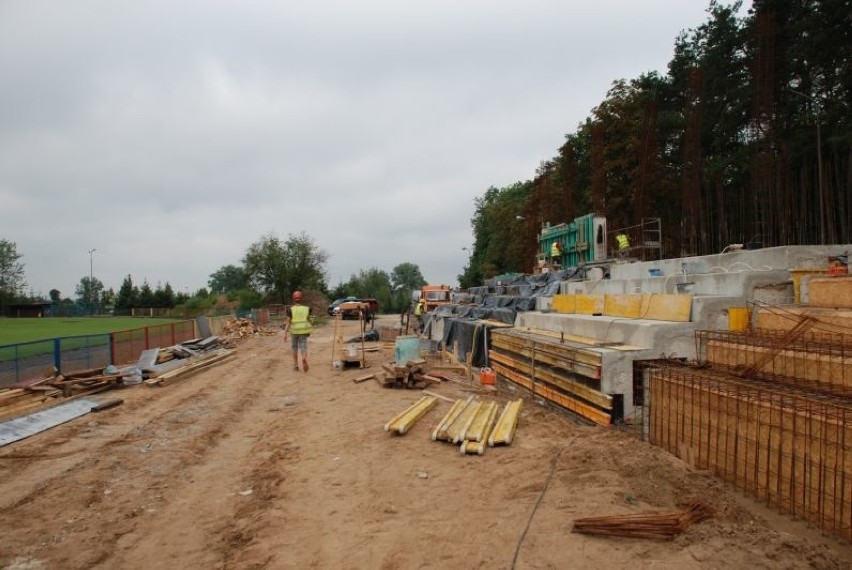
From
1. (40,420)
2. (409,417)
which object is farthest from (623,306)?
(40,420)

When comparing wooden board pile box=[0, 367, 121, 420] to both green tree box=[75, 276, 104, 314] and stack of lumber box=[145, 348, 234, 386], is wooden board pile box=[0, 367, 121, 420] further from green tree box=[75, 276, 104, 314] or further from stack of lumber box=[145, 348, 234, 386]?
green tree box=[75, 276, 104, 314]

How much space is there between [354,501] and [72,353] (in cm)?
1141

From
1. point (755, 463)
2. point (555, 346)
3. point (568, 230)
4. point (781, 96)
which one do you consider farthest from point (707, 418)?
point (781, 96)

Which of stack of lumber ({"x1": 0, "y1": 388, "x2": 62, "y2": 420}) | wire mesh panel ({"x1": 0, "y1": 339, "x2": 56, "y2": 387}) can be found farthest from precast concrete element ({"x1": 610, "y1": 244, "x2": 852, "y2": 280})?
wire mesh panel ({"x1": 0, "y1": 339, "x2": 56, "y2": 387})

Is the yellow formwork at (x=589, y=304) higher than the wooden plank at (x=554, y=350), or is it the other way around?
the yellow formwork at (x=589, y=304)

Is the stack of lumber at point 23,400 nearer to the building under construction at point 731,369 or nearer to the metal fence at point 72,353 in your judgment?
the metal fence at point 72,353

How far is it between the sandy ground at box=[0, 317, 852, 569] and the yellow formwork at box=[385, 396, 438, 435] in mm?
151

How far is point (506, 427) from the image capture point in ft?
22.4

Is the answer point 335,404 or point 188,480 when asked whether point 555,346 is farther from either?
point 188,480

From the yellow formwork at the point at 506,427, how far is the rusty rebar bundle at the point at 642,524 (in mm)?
2331

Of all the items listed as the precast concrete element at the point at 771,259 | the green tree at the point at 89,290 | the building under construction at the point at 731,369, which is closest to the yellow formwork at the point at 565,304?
the building under construction at the point at 731,369

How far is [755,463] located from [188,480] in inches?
232

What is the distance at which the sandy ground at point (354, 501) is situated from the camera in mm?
3762

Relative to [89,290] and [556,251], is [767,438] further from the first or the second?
[89,290]
